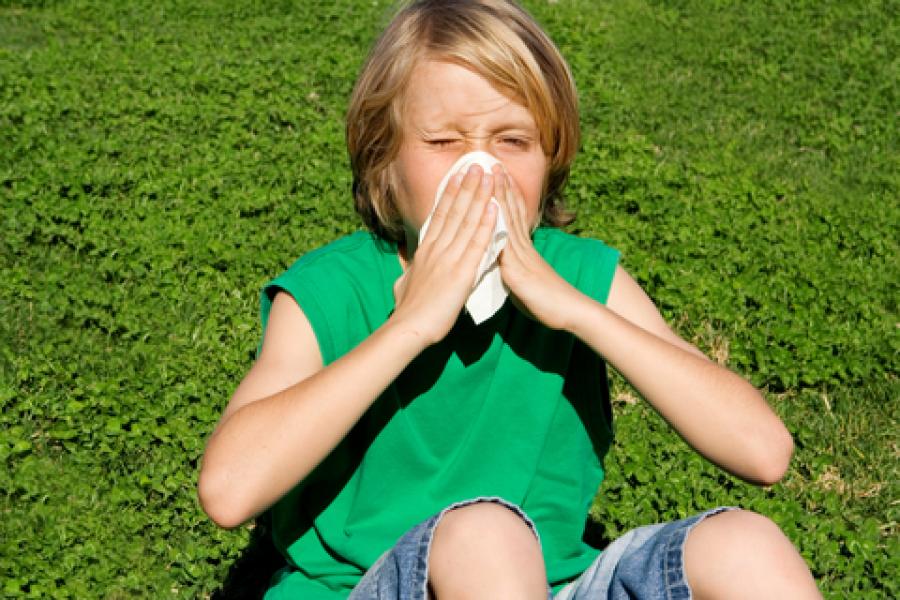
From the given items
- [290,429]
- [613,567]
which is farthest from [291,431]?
[613,567]

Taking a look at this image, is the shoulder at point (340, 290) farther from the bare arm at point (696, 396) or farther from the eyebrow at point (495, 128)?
the bare arm at point (696, 396)

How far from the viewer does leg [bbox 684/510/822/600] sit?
85.9 inches

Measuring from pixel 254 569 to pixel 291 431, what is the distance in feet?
4.69

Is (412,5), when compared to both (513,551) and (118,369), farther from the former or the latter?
(118,369)

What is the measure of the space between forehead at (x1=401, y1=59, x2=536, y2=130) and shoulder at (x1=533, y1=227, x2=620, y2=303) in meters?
0.35

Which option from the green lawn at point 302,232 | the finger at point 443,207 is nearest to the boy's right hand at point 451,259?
the finger at point 443,207

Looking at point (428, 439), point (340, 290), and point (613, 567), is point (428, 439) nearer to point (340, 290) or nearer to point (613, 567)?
point (340, 290)

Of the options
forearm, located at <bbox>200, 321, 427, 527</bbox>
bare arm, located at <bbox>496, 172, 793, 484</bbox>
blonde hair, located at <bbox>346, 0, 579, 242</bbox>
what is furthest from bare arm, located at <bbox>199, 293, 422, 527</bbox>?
blonde hair, located at <bbox>346, 0, 579, 242</bbox>

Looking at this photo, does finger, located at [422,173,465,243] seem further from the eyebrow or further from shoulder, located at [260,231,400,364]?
shoulder, located at [260,231,400,364]

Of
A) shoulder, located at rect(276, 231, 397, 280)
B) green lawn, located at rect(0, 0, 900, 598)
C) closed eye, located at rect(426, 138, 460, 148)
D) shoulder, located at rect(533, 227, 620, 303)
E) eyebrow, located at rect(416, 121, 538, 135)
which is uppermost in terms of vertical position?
eyebrow, located at rect(416, 121, 538, 135)

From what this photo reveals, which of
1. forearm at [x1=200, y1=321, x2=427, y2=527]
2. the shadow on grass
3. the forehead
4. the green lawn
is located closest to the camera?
forearm at [x1=200, y1=321, x2=427, y2=527]

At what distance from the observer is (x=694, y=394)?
2559 mm

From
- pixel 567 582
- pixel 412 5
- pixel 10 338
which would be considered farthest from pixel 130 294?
pixel 567 582

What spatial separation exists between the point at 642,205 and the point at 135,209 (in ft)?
8.30
